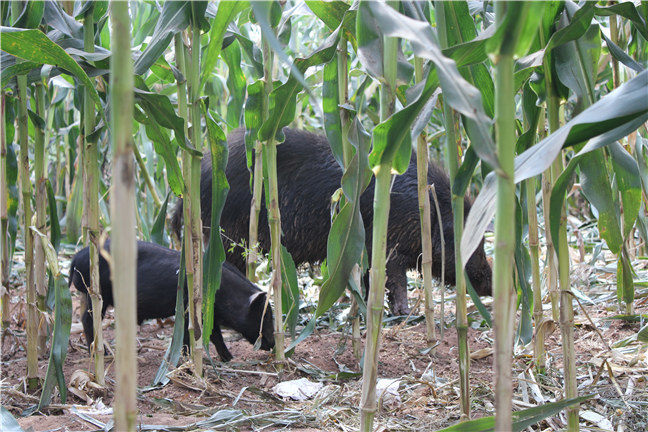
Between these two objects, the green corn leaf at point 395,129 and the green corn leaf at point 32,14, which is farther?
the green corn leaf at point 32,14

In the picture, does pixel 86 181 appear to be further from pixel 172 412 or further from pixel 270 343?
pixel 270 343

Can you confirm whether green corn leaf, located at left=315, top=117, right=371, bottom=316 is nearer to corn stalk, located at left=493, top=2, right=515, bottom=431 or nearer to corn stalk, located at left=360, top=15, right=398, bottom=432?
corn stalk, located at left=360, top=15, right=398, bottom=432

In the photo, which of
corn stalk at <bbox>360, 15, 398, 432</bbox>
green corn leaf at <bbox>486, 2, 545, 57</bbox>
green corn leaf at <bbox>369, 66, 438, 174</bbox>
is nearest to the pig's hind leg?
corn stalk at <bbox>360, 15, 398, 432</bbox>

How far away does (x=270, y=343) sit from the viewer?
3.88m

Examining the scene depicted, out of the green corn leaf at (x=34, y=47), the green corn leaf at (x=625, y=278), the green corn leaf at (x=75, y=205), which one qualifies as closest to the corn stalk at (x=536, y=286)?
the green corn leaf at (x=625, y=278)

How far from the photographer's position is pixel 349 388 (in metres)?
2.62

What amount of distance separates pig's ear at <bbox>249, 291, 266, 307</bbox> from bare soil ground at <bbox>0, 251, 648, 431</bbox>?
0.34m

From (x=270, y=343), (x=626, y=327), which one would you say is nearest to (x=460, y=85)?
(x=626, y=327)

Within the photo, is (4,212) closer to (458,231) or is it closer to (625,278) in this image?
(458,231)

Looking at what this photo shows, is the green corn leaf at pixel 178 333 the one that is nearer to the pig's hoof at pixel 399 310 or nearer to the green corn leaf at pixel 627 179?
the green corn leaf at pixel 627 179

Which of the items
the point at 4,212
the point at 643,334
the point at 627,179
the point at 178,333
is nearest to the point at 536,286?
the point at 643,334

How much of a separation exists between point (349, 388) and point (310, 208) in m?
2.30

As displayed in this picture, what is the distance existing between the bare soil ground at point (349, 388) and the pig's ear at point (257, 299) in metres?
0.34

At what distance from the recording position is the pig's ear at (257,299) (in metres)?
3.73
